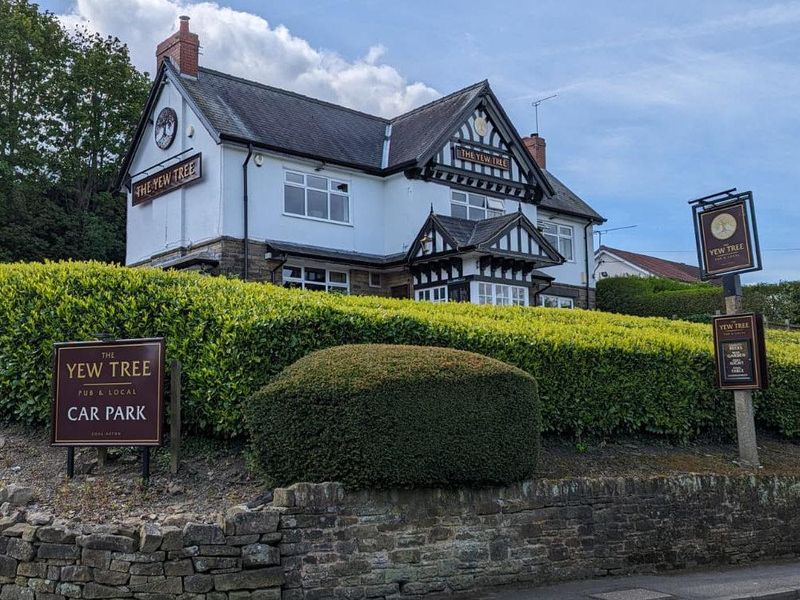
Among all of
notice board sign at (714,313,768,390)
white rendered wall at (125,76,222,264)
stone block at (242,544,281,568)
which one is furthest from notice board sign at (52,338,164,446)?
white rendered wall at (125,76,222,264)

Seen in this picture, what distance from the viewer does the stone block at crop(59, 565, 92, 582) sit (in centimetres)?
670

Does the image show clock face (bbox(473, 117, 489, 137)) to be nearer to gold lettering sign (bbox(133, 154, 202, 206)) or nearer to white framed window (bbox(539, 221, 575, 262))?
white framed window (bbox(539, 221, 575, 262))

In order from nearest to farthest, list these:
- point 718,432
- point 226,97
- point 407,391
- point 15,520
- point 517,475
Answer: point 15,520
point 407,391
point 517,475
point 718,432
point 226,97

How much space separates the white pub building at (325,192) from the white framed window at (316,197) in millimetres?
36

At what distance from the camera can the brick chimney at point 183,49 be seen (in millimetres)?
23703

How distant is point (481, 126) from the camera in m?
26.8

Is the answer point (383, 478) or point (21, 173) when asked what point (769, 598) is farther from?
point (21, 173)

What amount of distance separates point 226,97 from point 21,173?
13440mm

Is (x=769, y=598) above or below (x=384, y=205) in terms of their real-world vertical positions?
below

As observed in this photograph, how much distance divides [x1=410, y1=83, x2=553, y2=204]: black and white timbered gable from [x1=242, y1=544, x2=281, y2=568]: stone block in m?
18.5

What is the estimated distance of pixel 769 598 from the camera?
27.3 feet

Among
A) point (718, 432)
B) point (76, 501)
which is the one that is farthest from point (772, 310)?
point (76, 501)

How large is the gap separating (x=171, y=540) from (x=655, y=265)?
5043cm

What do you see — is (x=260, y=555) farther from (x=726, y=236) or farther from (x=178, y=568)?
(x=726, y=236)
